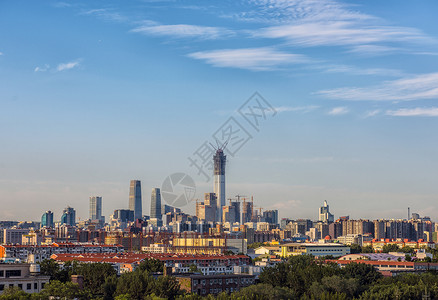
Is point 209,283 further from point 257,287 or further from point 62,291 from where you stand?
point 62,291

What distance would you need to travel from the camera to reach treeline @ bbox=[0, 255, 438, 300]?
1639 inches

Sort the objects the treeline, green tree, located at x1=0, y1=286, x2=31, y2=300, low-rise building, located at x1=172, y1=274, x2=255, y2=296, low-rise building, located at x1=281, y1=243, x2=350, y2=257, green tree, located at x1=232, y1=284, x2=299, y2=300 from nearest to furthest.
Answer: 1. green tree, located at x1=0, y1=286, x2=31, y2=300
2. the treeline
3. green tree, located at x1=232, y1=284, x2=299, y2=300
4. low-rise building, located at x1=172, y1=274, x2=255, y2=296
5. low-rise building, located at x1=281, y1=243, x2=350, y2=257

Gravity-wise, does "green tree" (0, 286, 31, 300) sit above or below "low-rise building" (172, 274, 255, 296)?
above

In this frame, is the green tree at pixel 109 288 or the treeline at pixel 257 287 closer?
the treeline at pixel 257 287

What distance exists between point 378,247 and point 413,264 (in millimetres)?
74109

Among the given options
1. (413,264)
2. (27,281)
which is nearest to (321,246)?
(413,264)

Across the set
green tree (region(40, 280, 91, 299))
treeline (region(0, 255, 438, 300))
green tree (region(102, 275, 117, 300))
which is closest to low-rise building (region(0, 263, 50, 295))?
treeline (region(0, 255, 438, 300))

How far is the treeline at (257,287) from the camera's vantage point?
137 ft

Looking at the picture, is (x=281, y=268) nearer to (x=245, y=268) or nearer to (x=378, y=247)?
(x=245, y=268)

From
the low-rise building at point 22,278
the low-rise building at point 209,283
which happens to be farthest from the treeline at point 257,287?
the low-rise building at point 209,283

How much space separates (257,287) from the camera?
1812 inches

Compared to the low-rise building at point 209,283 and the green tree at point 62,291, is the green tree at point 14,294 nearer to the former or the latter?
the green tree at point 62,291

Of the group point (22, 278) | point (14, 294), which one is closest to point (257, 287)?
point (22, 278)

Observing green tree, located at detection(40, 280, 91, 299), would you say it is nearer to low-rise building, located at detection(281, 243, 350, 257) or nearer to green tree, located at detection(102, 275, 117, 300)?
green tree, located at detection(102, 275, 117, 300)
